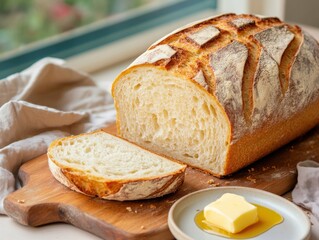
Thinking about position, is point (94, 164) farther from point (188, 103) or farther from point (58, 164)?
point (188, 103)

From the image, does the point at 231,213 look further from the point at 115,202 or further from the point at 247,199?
the point at 115,202

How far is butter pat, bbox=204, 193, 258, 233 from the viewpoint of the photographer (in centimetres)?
198

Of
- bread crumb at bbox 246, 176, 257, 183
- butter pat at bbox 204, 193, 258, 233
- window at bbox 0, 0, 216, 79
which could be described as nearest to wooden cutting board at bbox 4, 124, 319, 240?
bread crumb at bbox 246, 176, 257, 183

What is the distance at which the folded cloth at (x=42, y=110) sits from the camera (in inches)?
97.7

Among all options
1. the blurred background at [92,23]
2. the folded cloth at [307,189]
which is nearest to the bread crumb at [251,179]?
the folded cloth at [307,189]

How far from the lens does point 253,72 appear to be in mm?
2365

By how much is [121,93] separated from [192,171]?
343mm

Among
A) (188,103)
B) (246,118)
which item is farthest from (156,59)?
(246,118)

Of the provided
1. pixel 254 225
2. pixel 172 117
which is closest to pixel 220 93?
pixel 172 117

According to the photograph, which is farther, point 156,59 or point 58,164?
point 156,59

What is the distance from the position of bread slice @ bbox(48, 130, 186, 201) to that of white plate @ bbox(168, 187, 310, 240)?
0.09 metres

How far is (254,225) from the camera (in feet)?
6.68

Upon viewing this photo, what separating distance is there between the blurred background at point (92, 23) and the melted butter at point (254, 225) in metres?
1.57

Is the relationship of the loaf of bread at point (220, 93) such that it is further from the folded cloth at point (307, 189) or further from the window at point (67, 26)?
the window at point (67, 26)
